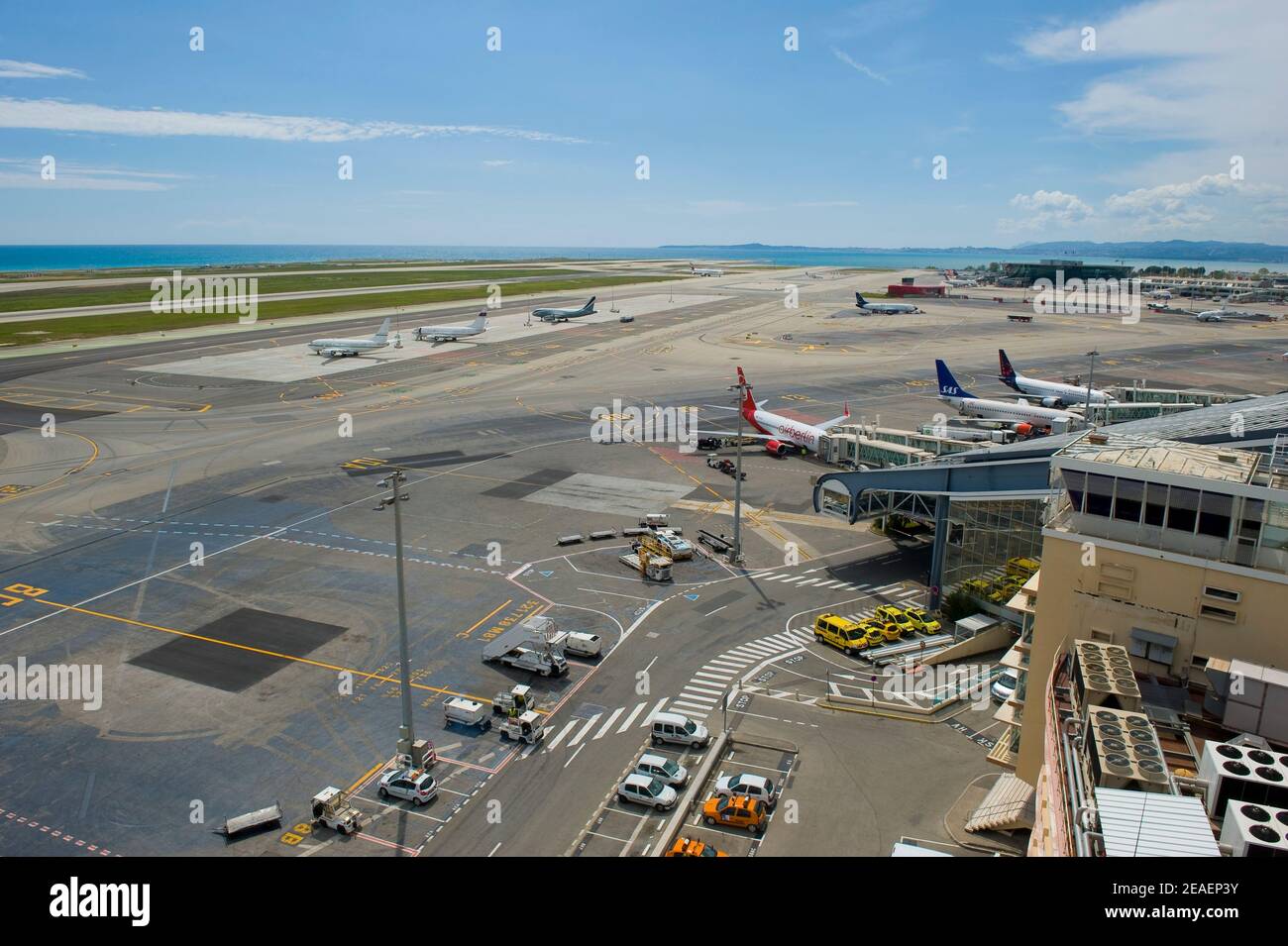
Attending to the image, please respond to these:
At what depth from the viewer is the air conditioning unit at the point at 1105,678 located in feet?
61.9

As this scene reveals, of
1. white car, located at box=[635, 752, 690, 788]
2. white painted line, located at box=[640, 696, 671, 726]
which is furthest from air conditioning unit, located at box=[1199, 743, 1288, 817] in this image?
white painted line, located at box=[640, 696, 671, 726]

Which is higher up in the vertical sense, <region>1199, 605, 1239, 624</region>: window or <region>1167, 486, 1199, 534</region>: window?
<region>1167, 486, 1199, 534</region>: window

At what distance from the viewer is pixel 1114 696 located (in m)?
18.9

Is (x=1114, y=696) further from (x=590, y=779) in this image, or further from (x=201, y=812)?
(x=201, y=812)

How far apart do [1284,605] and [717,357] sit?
130005 millimetres

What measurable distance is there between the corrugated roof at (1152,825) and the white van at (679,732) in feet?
75.2

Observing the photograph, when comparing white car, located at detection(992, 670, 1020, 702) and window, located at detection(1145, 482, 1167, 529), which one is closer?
window, located at detection(1145, 482, 1167, 529)

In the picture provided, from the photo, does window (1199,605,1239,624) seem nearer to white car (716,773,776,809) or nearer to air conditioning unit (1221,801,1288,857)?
air conditioning unit (1221,801,1288,857)

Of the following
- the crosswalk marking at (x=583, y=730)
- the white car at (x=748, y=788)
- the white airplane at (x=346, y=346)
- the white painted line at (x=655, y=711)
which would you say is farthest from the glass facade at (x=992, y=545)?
the white airplane at (x=346, y=346)

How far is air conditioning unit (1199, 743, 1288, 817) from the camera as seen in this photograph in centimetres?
1523

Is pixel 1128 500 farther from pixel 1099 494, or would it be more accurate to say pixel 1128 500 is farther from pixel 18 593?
pixel 18 593

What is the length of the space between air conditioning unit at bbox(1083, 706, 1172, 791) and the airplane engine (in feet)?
217
